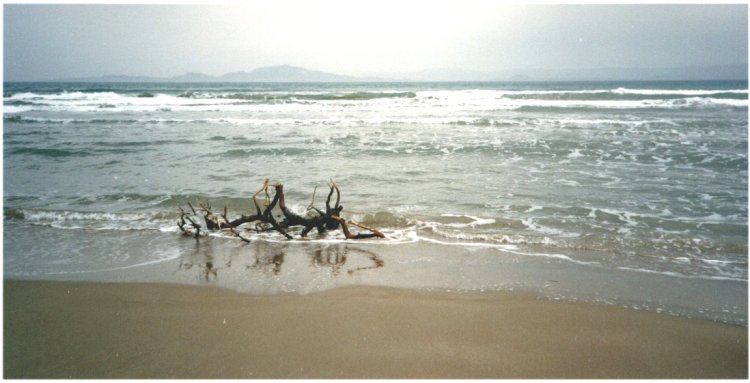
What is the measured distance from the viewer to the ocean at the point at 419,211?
14.9 ft

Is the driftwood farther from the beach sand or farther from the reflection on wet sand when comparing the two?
the beach sand

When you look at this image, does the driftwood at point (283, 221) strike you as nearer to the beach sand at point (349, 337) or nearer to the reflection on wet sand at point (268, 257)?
the reflection on wet sand at point (268, 257)

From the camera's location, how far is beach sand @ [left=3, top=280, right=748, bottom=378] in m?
3.04

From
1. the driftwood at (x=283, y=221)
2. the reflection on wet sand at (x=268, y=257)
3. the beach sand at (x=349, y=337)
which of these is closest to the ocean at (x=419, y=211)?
the reflection on wet sand at (x=268, y=257)

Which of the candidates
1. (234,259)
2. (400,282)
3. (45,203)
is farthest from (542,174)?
(45,203)

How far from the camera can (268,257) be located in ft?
16.8

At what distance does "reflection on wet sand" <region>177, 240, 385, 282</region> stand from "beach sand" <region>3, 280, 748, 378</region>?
0.57m

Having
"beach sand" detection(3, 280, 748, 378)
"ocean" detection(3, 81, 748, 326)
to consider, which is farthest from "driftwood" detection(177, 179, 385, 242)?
"beach sand" detection(3, 280, 748, 378)

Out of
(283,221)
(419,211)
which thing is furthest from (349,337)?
(419,211)

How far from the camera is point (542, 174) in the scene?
9328 millimetres

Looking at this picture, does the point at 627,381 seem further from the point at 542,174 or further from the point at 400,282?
the point at 542,174

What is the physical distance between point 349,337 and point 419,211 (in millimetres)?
3666

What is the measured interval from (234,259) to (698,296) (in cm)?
478

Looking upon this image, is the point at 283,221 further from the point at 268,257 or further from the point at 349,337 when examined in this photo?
the point at 349,337
